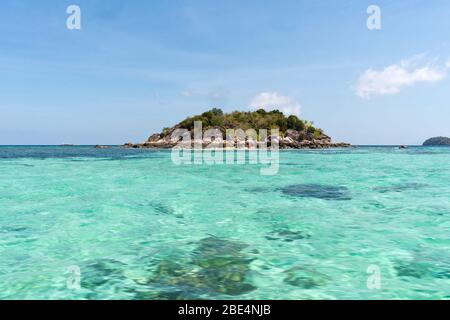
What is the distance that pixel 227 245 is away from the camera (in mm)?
8203

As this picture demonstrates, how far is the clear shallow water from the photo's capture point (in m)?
5.82

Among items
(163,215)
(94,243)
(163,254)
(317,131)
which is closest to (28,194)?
(163,215)

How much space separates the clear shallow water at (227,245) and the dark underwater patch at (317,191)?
26cm

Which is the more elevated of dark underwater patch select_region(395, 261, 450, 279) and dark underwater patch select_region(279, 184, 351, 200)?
dark underwater patch select_region(279, 184, 351, 200)

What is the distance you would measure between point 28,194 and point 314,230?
48.2 feet

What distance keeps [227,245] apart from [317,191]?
32.7 ft

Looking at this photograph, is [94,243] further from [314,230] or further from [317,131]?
[317,131]

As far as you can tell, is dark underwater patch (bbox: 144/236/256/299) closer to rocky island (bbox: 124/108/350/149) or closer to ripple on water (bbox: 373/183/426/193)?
ripple on water (bbox: 373/183/426/193)

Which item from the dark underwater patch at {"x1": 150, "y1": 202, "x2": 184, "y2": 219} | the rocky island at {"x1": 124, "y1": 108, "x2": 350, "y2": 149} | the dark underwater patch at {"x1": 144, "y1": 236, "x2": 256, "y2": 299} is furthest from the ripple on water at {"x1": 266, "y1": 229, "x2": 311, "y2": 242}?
the rocky island at {"x1": 124, "y1": 108, "x2": 350, "y2": 149}

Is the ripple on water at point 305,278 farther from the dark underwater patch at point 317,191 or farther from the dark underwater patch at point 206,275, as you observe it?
the dark underwater patch at point 317,191

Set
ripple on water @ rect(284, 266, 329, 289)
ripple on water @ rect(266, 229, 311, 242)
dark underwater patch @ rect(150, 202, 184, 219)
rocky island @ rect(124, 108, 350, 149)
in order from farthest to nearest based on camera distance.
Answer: rocky island @ rect(124, 108, 350, 149), dark underwater patch @ rect(150, 202, 184, 219), ripple on water @ rect(266, 229, 311, 242), ripple on water @ rect(284, 266, 329, 289)

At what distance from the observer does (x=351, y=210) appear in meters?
12.2

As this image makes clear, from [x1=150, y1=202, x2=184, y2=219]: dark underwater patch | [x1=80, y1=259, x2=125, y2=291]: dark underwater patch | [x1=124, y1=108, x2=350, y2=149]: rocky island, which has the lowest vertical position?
[x1=80, y1=259, x2=125, y2=291]: dark underwater patch
